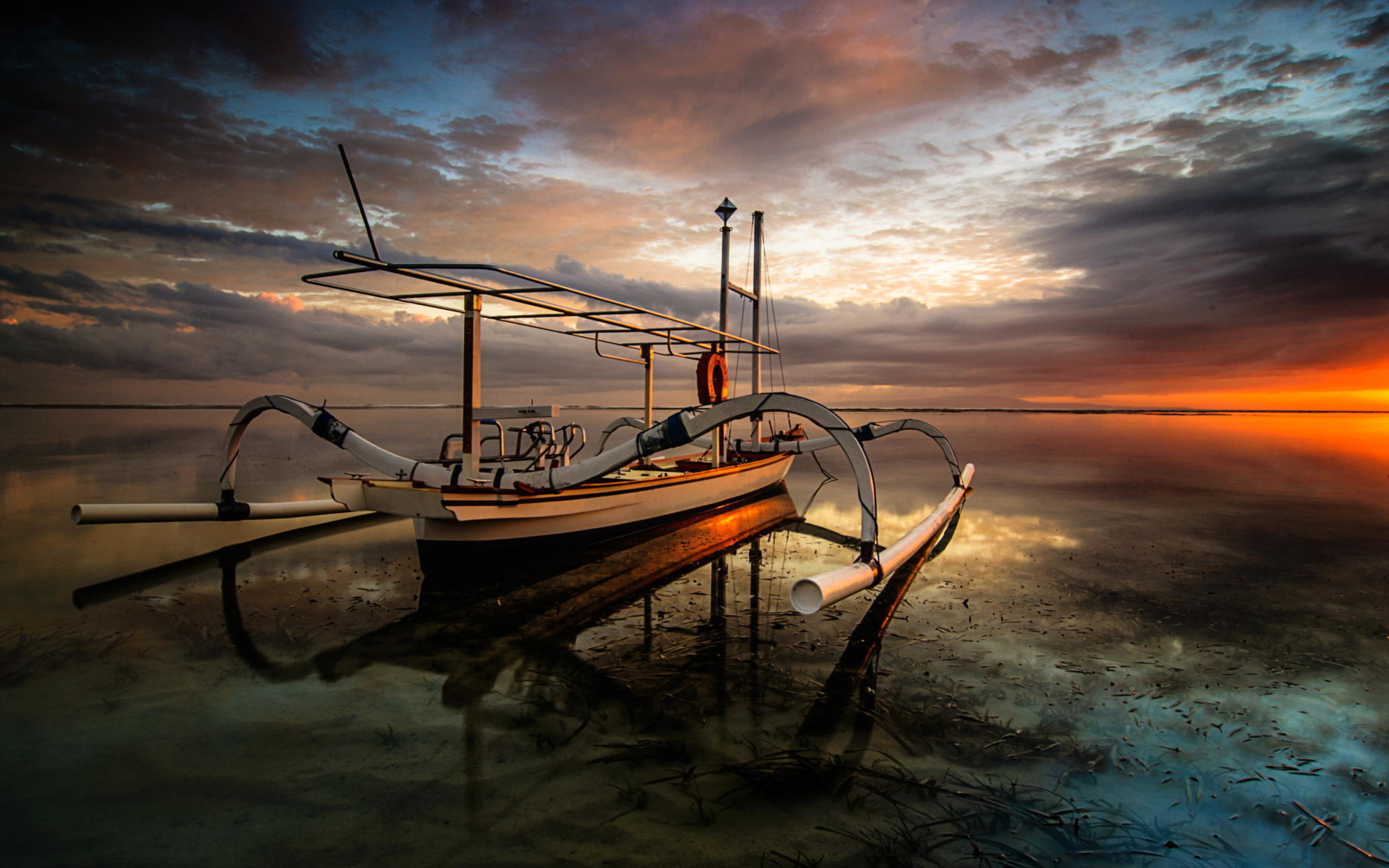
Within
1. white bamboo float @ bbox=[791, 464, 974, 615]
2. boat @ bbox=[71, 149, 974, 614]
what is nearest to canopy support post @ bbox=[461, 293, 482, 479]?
boat @ bbox=[71, 149, 974, 614]

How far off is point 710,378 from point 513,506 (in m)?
6.03

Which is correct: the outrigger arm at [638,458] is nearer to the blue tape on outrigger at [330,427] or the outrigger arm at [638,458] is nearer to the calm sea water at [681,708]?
the blue tape on outrigger at [330,427]

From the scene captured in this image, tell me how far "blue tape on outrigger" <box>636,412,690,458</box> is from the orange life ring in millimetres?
5153

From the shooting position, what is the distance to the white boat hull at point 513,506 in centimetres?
809

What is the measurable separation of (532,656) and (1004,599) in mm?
6072

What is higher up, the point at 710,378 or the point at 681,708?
the point at 710,378

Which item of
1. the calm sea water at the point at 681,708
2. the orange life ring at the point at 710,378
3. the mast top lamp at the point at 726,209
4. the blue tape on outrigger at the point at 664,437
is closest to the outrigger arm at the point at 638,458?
the blue tape on outrigger at the point at 664,437

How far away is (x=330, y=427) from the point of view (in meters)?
9.60

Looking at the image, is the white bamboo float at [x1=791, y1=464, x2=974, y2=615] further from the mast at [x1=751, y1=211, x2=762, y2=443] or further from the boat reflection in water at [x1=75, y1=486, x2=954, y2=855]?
the mast at [x1=751, y1=211, x2=762, y2=443]

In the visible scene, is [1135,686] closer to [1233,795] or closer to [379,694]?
[1233,795]

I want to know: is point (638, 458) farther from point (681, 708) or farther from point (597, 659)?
point (681, 708)

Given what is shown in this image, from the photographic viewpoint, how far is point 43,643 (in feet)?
19.4

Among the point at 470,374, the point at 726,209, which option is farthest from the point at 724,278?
the point at 470,374

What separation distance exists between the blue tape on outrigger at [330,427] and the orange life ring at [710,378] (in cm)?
694
